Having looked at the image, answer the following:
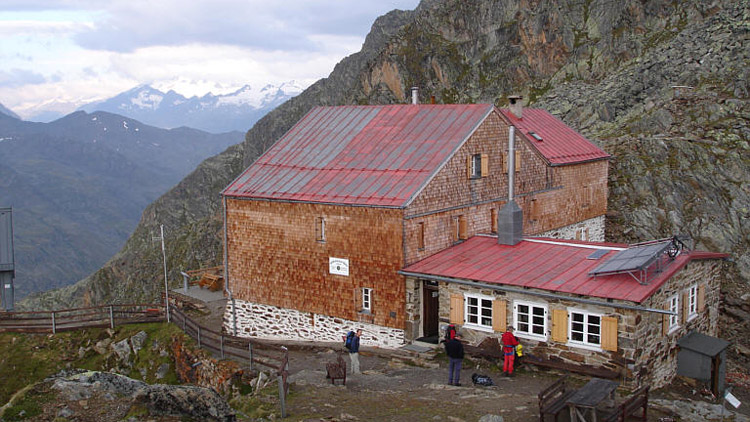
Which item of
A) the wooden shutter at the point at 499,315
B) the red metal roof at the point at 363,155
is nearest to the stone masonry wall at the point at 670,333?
the wooden shutter at the point at 499,315

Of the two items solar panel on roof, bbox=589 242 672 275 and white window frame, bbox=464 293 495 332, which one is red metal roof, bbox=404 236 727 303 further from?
white window frame, bbox=464 293 495 332

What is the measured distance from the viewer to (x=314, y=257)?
27578 mm

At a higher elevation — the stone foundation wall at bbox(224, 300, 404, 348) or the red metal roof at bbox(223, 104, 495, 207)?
the red metal roof at bbox(223, 104, 495, 207)

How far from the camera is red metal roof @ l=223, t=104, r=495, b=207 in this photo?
26641mm

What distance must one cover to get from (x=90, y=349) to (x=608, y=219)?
2997 centimetres

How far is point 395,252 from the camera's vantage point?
25281 mm

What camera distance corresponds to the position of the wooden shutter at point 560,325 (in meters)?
21.3

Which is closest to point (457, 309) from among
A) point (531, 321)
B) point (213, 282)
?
point (531, 321)

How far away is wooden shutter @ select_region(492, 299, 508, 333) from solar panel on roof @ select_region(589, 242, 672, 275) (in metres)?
3.06

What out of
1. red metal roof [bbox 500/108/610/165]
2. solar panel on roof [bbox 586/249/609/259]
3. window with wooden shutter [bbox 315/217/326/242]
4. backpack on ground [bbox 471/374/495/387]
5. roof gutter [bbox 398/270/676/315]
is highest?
red metal roof [bbox 500/108/610/165]

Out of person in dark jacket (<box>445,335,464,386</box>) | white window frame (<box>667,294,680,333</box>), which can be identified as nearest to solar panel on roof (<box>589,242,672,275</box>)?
white window frame (<box>667,294,680,333</box>)

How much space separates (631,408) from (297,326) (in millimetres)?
15189

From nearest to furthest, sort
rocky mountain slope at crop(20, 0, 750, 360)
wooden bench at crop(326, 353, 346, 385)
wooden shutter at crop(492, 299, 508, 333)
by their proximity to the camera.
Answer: wooden bench at crop(326, 353, 346, 385)
wooden shutter at crop(492, 299, 508, 333)
rocky mountain slope at crop(20, 0, 750, 360)

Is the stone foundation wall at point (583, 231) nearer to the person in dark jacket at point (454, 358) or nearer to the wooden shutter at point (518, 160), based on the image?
the wooden shutter at point (518, 160)
